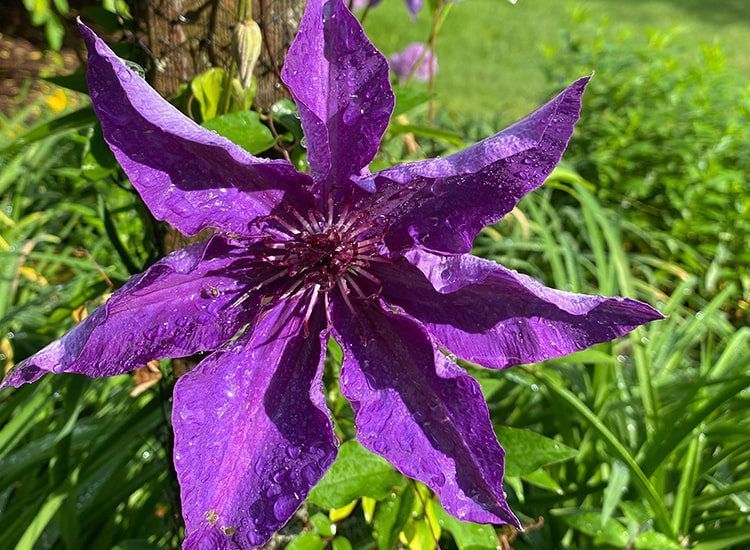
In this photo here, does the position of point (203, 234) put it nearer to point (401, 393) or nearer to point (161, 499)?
point (401, 393)

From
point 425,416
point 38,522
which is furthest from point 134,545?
point 425,416

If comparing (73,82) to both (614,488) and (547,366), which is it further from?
(614,488)

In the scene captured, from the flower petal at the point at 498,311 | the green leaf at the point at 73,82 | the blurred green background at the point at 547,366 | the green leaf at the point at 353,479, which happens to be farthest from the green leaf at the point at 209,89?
the green leaf at the point at 353,479

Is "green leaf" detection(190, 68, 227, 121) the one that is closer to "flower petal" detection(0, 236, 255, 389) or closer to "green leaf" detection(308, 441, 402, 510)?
"flower petal" detection(0, 236, 255, 389)

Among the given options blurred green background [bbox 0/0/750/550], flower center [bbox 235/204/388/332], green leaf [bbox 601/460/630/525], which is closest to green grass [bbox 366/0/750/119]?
blurred green background [bbox 0/0/750/550]

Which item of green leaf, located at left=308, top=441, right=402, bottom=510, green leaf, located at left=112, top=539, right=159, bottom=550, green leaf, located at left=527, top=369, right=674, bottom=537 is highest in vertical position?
green leaf, located at left=308, top=441, right=402, bottom=510

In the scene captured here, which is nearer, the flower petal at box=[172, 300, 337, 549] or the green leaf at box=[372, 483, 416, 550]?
the flower petal at box=[172, 300, 337, 549]

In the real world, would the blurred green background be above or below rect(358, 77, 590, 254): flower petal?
below
